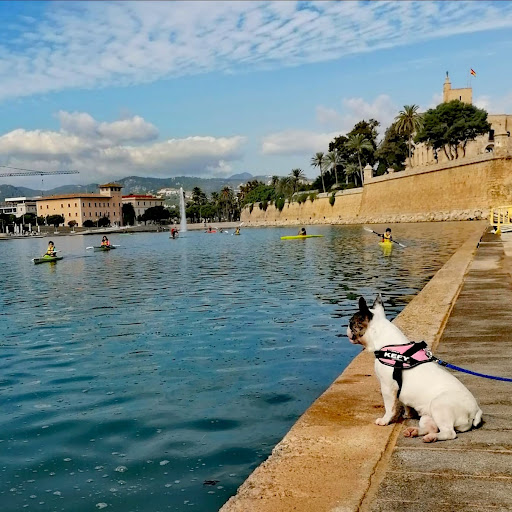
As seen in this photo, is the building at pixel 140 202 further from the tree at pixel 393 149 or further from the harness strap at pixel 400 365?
the harness strap at pixel 400 365

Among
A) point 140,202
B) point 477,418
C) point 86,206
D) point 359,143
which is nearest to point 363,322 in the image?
point 477,418

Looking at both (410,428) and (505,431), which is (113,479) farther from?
(505,431)

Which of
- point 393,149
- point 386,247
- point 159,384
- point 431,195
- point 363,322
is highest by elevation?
point 393,149

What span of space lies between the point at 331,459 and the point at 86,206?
172210 mm

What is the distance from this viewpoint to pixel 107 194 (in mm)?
176000

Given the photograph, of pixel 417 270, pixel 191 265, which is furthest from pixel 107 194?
pixel 417 270

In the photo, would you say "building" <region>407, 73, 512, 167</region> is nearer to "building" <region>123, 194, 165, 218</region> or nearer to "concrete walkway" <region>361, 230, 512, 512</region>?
"concrete walkway" <region>361, 230, 512, 512</region>

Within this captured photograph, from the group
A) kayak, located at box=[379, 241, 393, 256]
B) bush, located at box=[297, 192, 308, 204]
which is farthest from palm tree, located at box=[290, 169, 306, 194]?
kayak, located at box=[379, 241, 393, 256]

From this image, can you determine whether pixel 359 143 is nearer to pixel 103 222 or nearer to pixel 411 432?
pixel 411 432

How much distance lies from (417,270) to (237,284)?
638cm

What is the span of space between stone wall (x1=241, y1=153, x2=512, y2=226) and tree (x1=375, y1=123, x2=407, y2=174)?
9644 mm

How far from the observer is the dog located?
12.8 feet

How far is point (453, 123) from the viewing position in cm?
7562

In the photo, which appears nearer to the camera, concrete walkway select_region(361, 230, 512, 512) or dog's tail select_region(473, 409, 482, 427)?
concrete walkway select_region(361, 230, 512, 512)
